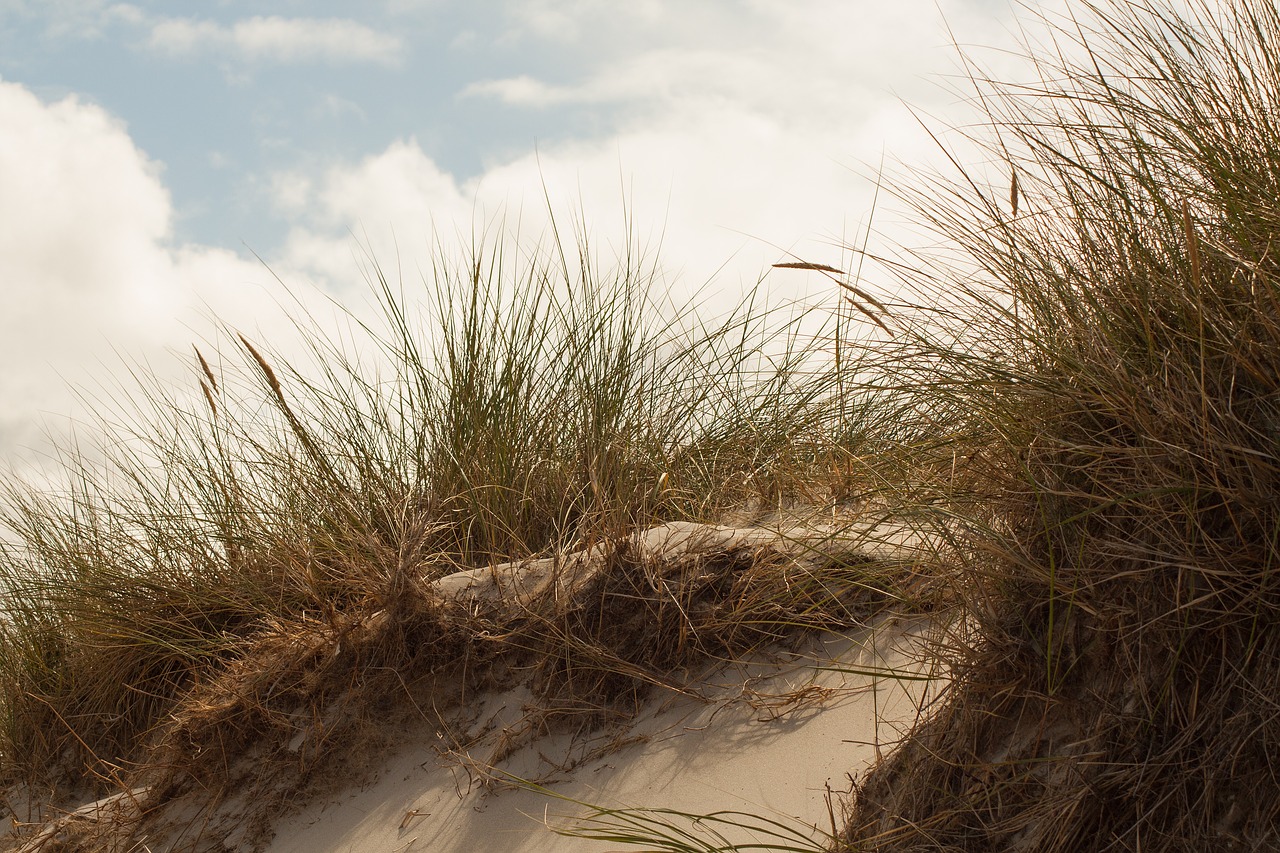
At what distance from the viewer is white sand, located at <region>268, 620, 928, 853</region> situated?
2.27 meters

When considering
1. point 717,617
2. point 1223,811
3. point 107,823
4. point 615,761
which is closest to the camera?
point 1223,811

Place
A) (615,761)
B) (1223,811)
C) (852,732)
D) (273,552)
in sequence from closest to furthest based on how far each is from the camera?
(1223,811)
(852,732)
(615,761)
(273,552)

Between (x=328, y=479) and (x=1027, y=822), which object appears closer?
(x=1027, y=822)

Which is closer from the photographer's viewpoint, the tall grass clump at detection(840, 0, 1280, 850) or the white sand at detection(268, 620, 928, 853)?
the tall grass clump at detection(840, 0, 1280, 850)

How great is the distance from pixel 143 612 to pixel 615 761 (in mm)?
2784

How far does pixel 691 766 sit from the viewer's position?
242 cm

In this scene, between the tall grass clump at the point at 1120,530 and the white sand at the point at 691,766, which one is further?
the white sand at the point at 691,766

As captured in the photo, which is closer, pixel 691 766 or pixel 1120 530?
pixel 1120 530

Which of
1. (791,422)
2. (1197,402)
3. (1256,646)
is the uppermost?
(791,422)

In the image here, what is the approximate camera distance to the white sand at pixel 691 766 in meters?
2.27

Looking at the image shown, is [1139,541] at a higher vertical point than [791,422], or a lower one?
lower

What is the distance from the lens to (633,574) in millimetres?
2861

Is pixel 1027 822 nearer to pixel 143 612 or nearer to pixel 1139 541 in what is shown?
pixel 1139 541

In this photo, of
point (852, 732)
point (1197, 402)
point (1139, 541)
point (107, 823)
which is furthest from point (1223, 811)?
point (107, 823)
